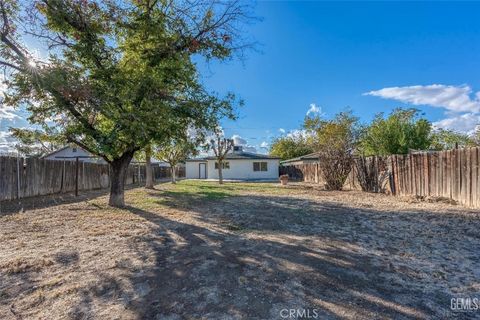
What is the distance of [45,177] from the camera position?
1171cm

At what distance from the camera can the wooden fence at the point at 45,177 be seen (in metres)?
9.70

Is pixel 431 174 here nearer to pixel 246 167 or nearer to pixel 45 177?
pixel 45 177

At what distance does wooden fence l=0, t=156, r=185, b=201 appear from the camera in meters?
9.70

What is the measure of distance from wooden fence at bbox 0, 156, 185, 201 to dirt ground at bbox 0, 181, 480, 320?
4.12m

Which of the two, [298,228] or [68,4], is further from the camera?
[68,4]

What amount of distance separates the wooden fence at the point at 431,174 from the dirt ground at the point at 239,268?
1.84 meters

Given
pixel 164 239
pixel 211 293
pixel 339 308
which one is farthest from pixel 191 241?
pixel 339 308

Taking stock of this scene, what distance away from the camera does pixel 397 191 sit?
11.7m

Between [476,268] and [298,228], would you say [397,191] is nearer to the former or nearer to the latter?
[298,228]

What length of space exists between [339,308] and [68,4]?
8241mm

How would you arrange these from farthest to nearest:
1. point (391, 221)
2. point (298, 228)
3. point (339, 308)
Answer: point (391, 221)
point (298, 228)
point (339, 308)

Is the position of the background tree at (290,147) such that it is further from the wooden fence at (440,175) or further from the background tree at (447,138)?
the wooden fence at (440,175)

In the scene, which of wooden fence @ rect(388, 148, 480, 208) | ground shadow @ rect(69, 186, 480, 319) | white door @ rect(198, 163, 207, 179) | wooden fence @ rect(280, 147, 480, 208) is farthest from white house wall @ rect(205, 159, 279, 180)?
ground shadow @ rect(69, 186, 480, 319)

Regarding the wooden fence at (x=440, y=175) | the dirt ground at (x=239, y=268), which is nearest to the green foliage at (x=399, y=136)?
the wooden fence at (x=440, y=175)
